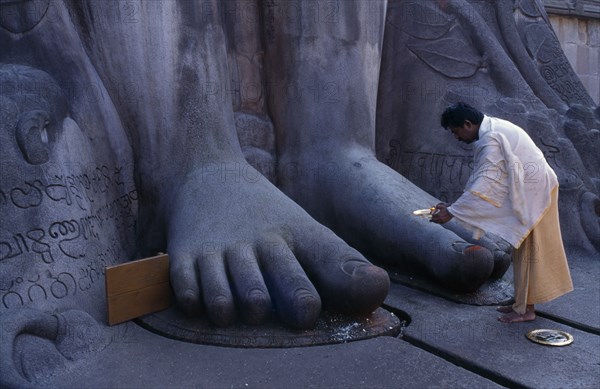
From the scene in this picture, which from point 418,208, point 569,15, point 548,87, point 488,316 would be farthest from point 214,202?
point 569,15

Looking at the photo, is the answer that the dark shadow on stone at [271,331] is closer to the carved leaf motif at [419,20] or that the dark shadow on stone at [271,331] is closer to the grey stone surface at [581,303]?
the grey stone surface at [581,303]

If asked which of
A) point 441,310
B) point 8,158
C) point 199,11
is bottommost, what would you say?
point 441,310

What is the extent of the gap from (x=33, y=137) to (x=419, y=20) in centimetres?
184

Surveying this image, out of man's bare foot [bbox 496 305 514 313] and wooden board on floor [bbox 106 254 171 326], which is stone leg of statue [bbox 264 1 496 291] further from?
wooden board on floor [bbox 106 254 171 326]

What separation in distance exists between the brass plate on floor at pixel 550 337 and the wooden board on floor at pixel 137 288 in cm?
100

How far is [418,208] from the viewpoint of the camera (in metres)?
2.30

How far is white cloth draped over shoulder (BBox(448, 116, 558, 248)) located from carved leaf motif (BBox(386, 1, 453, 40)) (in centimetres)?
117

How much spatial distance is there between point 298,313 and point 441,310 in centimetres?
52

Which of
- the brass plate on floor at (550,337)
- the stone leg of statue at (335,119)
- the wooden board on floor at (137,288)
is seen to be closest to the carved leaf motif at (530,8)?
the stone leg of statue at (335,119)

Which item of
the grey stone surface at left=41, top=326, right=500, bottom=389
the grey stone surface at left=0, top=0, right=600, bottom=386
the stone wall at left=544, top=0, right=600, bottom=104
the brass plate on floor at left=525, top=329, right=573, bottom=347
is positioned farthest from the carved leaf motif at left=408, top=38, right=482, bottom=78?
the stone wall at left=544, top=0, right=600, bottom=104

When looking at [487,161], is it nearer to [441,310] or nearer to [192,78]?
[441,310]

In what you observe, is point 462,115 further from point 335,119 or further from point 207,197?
point 207,197

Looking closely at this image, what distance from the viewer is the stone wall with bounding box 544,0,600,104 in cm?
523

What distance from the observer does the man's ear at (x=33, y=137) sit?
180cm
